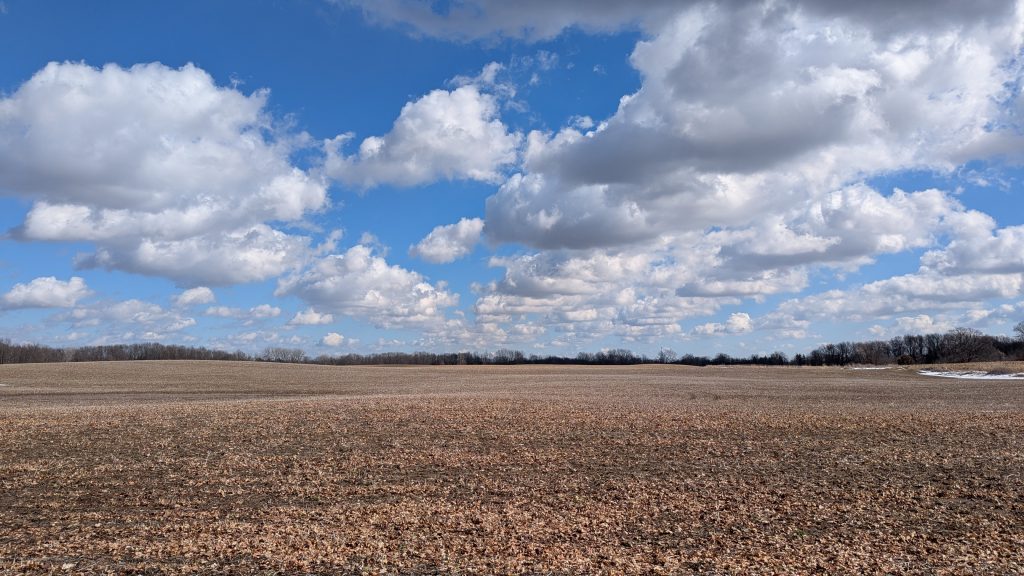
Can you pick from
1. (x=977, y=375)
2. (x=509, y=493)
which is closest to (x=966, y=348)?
(x=977, y=375)

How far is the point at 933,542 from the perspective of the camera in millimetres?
10086

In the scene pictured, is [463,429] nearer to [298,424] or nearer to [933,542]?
[298,424]

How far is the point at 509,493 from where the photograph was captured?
13.2 m

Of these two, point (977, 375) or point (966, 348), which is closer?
point (977, 375)

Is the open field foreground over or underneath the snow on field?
underneath

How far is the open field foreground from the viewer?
940 centimetres

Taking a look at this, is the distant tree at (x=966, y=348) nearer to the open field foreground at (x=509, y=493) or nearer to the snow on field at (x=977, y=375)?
the snow on field at (x=977, y=375)

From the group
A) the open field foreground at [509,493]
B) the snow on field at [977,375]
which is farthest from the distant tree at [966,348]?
the open field foreground at [509,493]

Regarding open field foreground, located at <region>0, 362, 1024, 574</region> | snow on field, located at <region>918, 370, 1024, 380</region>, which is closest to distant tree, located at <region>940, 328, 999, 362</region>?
snow on field, located at <region>918, 370, 1024, 380</region>

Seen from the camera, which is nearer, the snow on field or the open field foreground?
the open field foreground

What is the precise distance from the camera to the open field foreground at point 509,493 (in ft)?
30.8

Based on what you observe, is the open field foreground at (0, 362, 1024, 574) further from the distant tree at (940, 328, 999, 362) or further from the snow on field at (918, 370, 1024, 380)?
the distant tree at (940, 328, 999, 362)

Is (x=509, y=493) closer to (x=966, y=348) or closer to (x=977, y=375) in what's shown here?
(x=977, y=375)

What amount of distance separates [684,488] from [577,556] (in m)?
4.75
